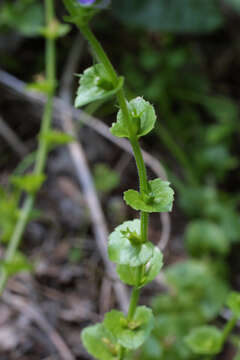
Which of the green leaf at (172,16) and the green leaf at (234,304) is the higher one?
the green leaf at (172,16)

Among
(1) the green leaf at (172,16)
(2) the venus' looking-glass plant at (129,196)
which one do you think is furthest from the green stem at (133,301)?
(1) the green leaf at (172,16)

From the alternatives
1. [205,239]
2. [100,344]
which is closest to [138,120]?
[100,344]

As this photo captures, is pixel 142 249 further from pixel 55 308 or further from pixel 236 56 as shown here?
pixel 236 56

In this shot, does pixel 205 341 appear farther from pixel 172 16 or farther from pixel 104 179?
pixel 172 16

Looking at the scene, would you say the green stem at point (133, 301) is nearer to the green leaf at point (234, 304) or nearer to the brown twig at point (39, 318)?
the green leaf at point (234, 304)

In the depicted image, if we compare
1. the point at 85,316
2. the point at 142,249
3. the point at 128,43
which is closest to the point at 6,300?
the point at 85,316

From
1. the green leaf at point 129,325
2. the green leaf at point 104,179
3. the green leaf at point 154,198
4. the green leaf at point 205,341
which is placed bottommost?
the green leaf at point 205,341
